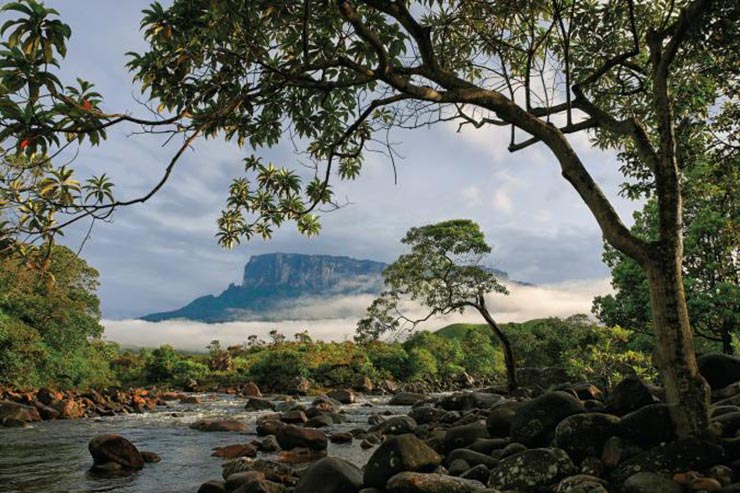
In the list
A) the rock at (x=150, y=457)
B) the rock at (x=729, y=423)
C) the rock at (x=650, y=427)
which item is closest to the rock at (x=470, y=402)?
the rock at (x=150, y=457)

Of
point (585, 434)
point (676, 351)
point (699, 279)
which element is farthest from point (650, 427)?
point (699, 279)

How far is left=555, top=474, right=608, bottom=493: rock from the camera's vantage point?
6402mm

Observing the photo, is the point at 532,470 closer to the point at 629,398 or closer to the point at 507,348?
the point at 629,398

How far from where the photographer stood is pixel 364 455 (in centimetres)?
1295

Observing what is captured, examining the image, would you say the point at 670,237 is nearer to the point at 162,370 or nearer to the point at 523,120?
the point at 523,120

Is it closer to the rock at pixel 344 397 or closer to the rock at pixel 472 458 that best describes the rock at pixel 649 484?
the rock at pixel 472 458

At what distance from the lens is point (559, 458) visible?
7.37 metres

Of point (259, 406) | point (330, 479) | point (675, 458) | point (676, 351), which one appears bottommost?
point (259, 406)

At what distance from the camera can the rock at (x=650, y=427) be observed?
718cm

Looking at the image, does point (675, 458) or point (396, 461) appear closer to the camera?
point (675, 458)

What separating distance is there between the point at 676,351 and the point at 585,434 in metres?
1.82

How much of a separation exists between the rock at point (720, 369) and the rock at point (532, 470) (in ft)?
18.1

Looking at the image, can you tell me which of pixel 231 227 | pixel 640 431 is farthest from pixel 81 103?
pixel 640 431

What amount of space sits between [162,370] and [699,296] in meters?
36.4
